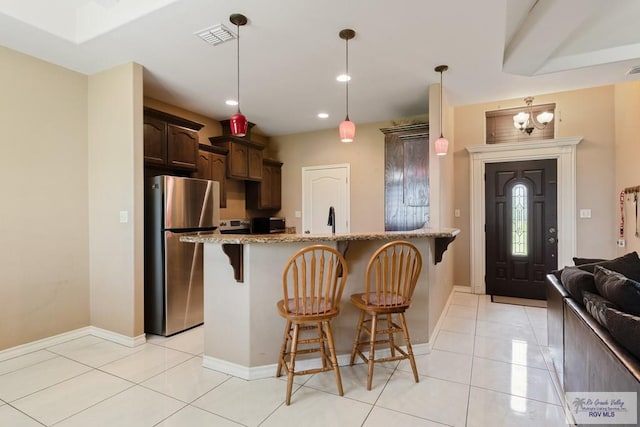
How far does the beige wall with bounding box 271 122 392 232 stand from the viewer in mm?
5215

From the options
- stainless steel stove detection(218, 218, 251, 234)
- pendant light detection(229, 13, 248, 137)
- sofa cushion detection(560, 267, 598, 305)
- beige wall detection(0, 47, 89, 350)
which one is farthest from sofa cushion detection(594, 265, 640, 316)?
beige wall detection(0, 47, 89, 350)

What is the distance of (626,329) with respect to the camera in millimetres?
1231

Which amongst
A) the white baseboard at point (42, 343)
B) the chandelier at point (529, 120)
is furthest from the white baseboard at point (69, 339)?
the chandelier at point (529, 120)

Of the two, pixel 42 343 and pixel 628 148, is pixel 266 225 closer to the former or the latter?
pixel 42 343

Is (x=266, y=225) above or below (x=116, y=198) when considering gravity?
below

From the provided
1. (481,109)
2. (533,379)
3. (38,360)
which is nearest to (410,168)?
(481,109)

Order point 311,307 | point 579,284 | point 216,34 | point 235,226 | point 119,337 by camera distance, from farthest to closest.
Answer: point 235,226
point 119,337
point 216,34
point 311,307
point 579,284

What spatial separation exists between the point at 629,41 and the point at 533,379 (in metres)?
3.28

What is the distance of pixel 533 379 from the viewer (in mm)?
2340

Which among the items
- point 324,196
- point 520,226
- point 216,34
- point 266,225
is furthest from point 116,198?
point 520,226

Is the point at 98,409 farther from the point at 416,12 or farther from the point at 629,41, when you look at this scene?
the point at 629,41

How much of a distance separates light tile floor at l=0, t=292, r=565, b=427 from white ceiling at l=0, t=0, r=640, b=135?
2691 millimetres

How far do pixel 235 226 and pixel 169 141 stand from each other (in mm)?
1678

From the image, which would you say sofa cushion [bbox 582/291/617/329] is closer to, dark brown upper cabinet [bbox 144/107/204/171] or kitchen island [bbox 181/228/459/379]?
kitchen island [bbox 181/228/459/379]
